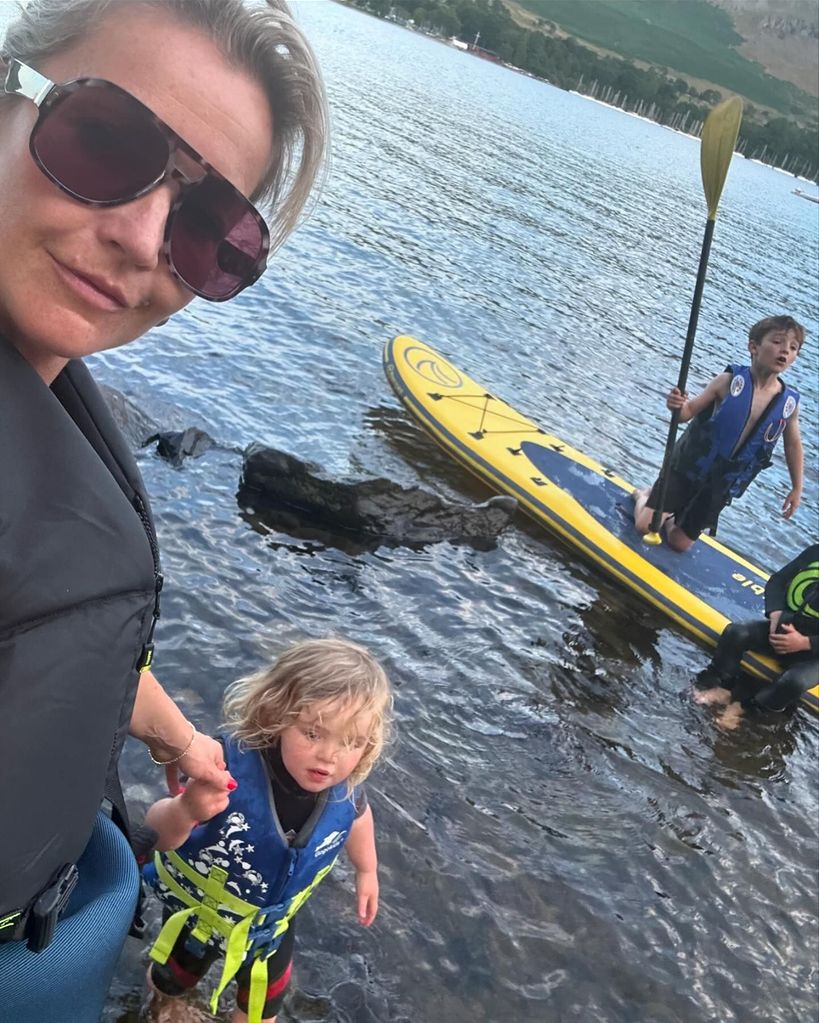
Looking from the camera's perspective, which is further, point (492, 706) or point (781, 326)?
point (781, 326)

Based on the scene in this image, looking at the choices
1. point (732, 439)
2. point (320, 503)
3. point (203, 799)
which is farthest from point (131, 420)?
point (203, 799)

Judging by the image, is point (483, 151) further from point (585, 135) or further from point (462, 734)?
point (462, 734)

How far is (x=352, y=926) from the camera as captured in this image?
4.47 metres

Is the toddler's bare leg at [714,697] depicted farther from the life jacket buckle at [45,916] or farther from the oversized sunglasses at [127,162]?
the oversized sunglasses at [127,162]

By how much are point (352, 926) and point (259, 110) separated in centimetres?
398

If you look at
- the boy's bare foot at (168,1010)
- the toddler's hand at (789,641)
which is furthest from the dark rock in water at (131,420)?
the toddler's hand at (789,641)

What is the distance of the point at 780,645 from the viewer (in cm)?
741

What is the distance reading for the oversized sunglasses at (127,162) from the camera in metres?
1.54

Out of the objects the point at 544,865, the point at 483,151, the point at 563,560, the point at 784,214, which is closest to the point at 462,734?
the point at 544,865

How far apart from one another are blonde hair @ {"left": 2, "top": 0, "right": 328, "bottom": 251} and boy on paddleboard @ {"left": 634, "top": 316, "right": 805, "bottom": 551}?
6881mm

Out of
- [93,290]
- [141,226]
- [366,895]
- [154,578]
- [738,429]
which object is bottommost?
[366,895]

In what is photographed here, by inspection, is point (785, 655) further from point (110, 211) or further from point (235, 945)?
point (110, 211)

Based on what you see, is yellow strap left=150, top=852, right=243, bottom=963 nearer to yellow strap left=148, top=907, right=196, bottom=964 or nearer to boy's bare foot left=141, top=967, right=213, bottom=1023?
yellow strap left=148, top=907, right=196, bottom=964

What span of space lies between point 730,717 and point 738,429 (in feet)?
9.21
